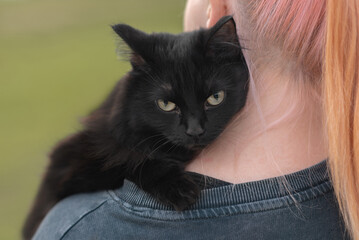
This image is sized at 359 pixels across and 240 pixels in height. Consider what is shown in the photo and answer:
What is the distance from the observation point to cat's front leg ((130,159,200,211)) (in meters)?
1.10

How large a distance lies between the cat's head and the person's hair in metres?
0.18

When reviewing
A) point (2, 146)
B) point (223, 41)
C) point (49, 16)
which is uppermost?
point (223, 41)

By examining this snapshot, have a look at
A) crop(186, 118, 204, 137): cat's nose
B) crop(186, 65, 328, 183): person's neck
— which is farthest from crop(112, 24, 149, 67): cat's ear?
crop(186, 65, 328, 183): person's neck

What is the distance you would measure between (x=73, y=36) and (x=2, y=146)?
174 inches

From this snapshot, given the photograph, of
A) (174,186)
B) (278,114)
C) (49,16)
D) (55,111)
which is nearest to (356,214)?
(278,114)

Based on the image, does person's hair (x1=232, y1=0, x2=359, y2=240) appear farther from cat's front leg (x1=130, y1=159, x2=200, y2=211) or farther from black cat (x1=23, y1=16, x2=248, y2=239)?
cat's front leg (x1=130, y1=159, x2=200, y2=211)

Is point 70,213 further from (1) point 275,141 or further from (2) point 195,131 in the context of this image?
(1) point 275,141

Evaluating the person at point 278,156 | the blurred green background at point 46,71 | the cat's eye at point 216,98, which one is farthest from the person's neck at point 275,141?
the blurred green background at point 46,71

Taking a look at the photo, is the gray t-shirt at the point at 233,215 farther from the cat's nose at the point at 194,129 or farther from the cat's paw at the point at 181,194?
the cat's nose at the point at 194,129

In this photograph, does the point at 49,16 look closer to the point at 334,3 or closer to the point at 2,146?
the point at 2,146

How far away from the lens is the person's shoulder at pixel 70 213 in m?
1.14

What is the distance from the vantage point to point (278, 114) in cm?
117

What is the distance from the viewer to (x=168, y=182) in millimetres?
1236

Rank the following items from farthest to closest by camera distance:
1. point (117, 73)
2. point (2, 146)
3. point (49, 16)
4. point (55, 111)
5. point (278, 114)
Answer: point (49, 16), point (117, 73), point (55, 111), point (2, 146), point (278, 114)
